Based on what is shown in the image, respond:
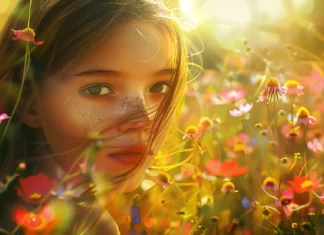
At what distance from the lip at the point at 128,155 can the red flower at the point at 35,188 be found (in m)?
0.16

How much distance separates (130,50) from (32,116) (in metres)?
0.24

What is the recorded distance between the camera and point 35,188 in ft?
3.35

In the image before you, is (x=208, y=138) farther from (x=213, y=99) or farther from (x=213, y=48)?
(x=213, y=48)

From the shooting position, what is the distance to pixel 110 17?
117 centimetres

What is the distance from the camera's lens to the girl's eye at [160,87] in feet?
4.09

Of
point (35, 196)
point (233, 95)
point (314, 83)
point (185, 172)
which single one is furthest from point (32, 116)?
point (314, 83)

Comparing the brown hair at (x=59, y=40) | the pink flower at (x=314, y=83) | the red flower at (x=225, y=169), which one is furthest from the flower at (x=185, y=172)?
the pink flower at (x=314, y=83)

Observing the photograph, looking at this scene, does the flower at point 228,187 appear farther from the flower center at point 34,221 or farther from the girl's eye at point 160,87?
the flower center at point 34,221

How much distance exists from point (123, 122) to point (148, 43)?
6.7 inches

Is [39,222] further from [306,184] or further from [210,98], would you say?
[210,98]

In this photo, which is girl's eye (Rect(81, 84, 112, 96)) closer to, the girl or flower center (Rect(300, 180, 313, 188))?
the girl

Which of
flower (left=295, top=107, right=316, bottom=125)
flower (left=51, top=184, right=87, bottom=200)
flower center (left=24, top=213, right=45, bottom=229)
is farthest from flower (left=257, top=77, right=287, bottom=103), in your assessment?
flower center (left=24, top=213, right=45, bottom=229)

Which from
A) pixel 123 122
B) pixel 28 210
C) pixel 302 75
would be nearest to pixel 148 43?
pixel 123 122

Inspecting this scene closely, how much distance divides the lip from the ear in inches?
6.7
